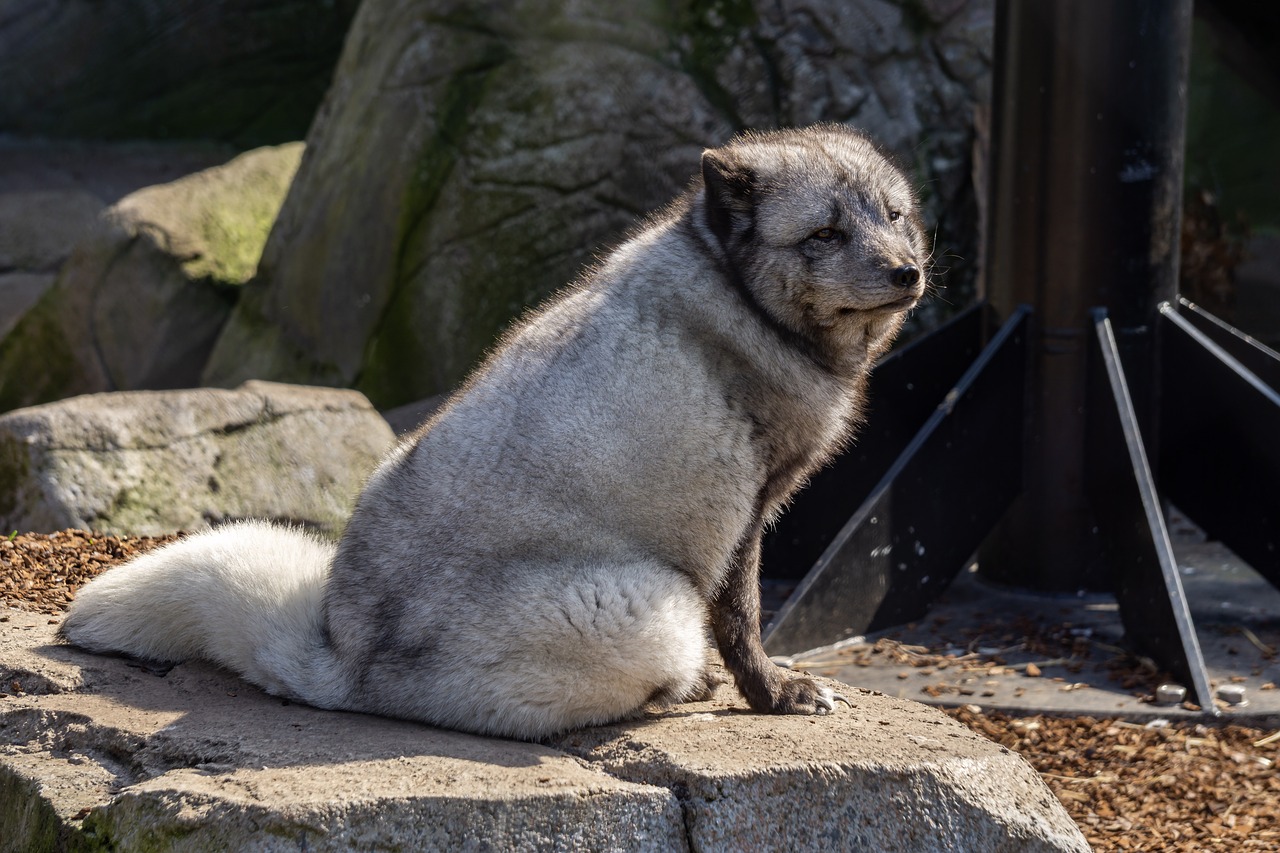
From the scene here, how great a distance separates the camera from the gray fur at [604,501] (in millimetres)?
2764

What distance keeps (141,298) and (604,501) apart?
20.3 feet

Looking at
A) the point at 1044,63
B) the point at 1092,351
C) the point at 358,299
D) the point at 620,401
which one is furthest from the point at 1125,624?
the point at 358,299

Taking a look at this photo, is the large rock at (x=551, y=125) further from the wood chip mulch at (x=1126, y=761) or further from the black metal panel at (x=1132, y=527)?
the wood chip mulch at (x=1126, y=761)

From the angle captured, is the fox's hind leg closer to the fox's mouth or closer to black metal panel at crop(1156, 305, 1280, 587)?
the fox's mouth

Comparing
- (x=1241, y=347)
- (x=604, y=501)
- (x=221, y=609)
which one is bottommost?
(x=221, y=609)

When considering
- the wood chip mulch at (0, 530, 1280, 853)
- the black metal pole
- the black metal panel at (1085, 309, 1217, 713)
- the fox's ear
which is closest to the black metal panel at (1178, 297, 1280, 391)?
the black metal pole

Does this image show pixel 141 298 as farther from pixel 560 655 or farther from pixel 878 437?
pixel 560 655

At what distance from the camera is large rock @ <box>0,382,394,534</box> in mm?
4883

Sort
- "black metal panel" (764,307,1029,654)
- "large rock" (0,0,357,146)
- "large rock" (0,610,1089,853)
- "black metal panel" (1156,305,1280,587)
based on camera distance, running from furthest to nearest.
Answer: "large rock" (0,0,357,146)
"black metal panel" (1156,305,1280,587)
"black metal panel" (764,307,1029,654)
"large rock" (0,610,1089,853)

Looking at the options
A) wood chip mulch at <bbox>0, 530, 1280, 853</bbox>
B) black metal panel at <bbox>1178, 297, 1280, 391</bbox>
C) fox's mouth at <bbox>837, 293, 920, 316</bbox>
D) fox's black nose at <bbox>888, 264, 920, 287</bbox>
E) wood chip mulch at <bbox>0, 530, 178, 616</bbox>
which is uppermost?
fox's black nose at <bbox>888, 264, 920, 287</bbox>

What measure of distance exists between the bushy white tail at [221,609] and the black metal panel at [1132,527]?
→ 103 inches

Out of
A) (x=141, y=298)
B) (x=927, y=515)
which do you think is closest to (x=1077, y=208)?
(x=927, y=515)

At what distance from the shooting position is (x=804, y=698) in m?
3.03

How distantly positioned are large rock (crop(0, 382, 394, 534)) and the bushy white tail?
179cm
